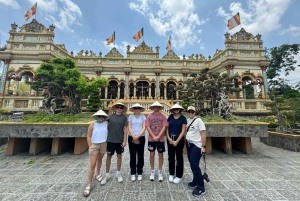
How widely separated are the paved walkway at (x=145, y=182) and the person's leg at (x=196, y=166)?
22cm

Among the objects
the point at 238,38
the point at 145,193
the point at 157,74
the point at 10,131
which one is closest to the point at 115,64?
the point at 157,74

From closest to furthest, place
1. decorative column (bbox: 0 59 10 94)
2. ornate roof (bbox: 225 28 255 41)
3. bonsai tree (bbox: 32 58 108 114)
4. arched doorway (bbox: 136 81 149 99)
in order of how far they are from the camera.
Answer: bonsai tree (bbox: 32 58 108 114)
decorative column (bbox: 0 59 10 94)
ornate roof (bbox: 225 28 255 41)
arched doorway (bbox: 136 81 149 99)

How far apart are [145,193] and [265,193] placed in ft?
7.60

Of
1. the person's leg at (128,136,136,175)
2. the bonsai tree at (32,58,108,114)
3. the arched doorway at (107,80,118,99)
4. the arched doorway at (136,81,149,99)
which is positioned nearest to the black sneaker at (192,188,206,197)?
the person's leg at (128,136,136,175)

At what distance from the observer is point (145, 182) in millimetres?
3016

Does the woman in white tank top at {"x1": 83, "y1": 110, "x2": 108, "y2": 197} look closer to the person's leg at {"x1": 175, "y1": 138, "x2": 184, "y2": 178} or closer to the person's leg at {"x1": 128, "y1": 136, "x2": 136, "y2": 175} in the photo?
the person's leg at {"x1": 128, "y1": 136, "x2": 136, "y2": 175}

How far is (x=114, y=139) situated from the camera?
9.71 ft

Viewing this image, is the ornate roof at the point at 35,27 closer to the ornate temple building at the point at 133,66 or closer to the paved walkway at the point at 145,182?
the ornate temple building at the point at 133,66

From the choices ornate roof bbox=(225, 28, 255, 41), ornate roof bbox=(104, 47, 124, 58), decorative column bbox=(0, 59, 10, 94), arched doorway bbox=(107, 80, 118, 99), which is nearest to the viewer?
decorative column bbox=(0, 59, 10, 94)

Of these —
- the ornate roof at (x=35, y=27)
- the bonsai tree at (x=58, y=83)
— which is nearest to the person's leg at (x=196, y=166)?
the bonsai tree at (x=58, y=83)

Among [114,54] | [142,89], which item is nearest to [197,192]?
[142,89]

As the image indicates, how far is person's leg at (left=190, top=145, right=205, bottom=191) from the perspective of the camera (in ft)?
8.52

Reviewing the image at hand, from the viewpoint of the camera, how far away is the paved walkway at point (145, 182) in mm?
2543

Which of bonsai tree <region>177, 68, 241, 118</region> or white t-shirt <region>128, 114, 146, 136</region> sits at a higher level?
bonsai tree <region>177, 68, 241, 118</region>
